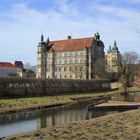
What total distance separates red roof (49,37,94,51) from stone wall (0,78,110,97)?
69.4m

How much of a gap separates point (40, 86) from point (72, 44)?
104384 mm

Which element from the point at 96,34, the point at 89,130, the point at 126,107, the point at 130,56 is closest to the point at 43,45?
the point at 96,34

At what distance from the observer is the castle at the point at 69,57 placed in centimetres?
17112

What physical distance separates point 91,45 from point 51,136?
150036 millimetres

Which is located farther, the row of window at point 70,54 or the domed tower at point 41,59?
the domed tower at point 41,59

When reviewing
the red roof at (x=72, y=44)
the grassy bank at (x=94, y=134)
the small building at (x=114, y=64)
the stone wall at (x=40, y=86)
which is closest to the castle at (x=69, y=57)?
the red roof at (x=72, y=44)

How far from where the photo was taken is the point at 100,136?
2267cm

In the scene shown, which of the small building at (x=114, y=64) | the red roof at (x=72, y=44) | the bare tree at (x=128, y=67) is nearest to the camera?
the bare tree at (x=128, y=67)

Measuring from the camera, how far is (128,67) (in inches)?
4737

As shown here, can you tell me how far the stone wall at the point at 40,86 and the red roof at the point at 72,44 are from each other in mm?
69355

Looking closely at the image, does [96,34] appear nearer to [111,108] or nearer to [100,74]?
[100,74]

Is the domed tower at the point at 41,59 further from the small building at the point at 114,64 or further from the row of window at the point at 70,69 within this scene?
the small building at the point at 114,64

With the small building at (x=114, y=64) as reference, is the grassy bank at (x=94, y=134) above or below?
below

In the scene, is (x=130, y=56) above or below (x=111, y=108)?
above
